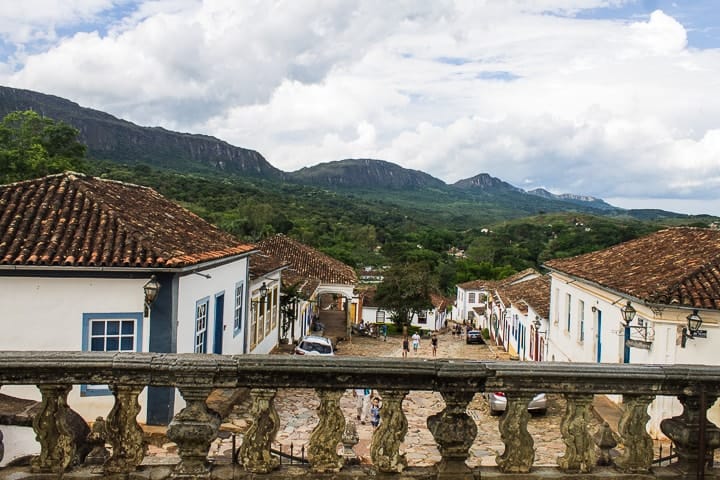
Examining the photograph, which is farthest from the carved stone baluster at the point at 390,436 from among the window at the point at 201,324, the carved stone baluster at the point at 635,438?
the window at the point at 201,324

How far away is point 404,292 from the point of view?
4841cm

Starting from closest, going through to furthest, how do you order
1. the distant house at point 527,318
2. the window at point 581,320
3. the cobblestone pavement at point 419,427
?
the cobblestone pavement at point 419,427 → the window at point 581,320 → the distant house at point 527,318

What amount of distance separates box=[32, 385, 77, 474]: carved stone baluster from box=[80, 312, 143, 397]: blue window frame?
794 cm

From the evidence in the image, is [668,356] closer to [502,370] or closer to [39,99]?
[502,370]

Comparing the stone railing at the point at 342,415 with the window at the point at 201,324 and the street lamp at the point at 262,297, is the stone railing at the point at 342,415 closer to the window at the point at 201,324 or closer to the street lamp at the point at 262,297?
the window at the point at 201,324

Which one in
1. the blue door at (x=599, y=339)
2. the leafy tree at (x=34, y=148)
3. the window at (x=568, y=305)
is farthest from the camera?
the leafy tree at (x=34, y=148)

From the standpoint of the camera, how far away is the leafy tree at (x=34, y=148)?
2573 centimetres

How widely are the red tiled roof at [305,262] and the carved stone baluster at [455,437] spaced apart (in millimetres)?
29126

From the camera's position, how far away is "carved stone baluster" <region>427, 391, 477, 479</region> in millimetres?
3217

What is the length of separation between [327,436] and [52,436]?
1.46 meters

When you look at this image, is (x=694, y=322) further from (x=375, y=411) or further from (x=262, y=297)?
(x=262, y=297)

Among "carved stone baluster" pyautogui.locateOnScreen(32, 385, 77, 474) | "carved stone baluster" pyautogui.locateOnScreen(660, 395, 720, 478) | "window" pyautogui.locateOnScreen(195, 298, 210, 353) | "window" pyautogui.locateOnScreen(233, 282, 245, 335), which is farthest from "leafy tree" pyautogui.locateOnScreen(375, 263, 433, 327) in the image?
"carved stone baluster" pyautogui.locateOnScreen(32, 385, 77, 474)

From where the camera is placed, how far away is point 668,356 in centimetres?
1240

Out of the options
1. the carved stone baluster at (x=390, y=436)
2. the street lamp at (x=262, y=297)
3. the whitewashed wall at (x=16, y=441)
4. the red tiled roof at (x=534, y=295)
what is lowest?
the red tiled roof at (x=534, y=295)
